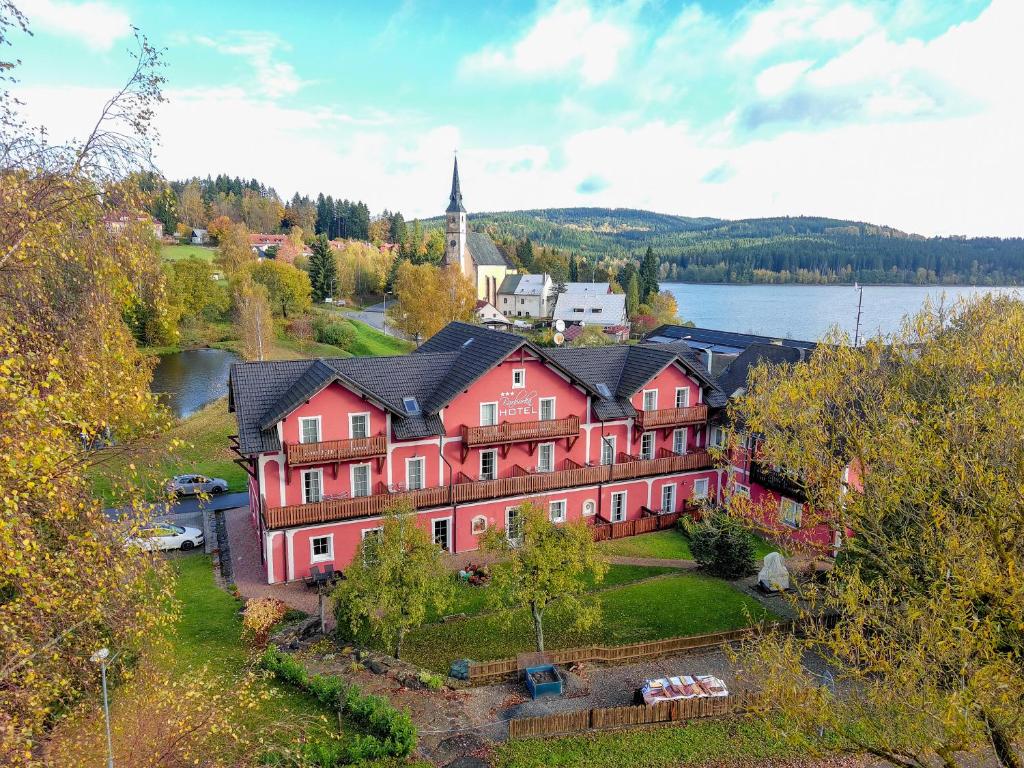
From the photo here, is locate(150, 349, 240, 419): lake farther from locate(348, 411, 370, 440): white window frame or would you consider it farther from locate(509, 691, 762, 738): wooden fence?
locate(509, 691, 762, 738): wooden fence

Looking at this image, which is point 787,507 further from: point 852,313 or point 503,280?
point 852,313

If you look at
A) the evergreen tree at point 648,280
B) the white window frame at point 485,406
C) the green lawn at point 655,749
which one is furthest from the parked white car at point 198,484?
the evergreen tree at point 648,280

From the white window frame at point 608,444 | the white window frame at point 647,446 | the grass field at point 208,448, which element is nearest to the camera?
the white window frame at point 608,444

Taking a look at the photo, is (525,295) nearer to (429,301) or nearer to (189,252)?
(429,301)

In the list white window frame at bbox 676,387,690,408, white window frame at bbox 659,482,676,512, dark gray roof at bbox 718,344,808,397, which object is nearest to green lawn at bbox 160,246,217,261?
dark gray roof at bbox 718,344,808,397

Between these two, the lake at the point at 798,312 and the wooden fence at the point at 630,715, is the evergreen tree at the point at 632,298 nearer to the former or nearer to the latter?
the lake at the point at 798,312

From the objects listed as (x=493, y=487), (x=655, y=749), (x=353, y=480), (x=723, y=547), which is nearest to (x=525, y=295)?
(x=493, y=487)

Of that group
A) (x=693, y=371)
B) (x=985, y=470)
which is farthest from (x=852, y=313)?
(x=985, y=470)
